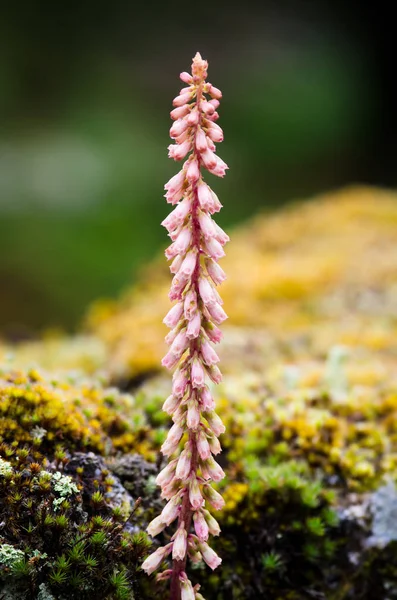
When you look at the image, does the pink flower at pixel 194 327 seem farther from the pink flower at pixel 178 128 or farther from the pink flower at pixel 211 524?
the pink flower at pixel 211 524

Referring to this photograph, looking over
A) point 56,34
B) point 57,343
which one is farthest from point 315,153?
point 57,343

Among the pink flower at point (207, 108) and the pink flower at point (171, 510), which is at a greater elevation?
the pink flower at point (207, 108)

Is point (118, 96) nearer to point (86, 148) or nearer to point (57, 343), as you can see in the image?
point (86, 148)

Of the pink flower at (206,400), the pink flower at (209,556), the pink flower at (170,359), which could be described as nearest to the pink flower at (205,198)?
the pink flower at (170,359)

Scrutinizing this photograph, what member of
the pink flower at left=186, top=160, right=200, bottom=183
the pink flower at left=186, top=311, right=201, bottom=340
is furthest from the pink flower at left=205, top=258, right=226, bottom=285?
the pink flower at left=186, top=160, right=200, bottom=183

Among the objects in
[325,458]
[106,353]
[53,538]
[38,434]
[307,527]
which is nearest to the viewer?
[53,538]

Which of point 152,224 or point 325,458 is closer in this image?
point 325,458

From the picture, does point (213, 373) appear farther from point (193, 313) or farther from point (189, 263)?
point (189, 263)
